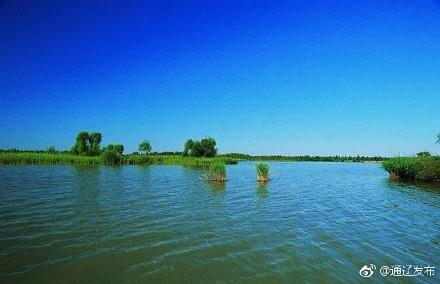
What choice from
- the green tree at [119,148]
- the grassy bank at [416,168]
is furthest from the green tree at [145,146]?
the grassy bank at [416,168]

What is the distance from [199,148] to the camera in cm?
10569

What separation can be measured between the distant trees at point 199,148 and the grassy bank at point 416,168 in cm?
6736

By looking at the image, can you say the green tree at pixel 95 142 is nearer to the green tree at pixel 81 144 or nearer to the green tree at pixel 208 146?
the green tree at pixel 81 144

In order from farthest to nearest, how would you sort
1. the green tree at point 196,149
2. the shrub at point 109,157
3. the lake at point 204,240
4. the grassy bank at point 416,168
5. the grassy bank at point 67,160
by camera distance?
the green tree at point 196,149
the shrub at point 109,157
the grassy bank at point 67,160
the grassy bank at point 416,168
the lake at point 204,240

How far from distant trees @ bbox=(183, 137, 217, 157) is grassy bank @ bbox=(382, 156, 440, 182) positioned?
67360 millimetres

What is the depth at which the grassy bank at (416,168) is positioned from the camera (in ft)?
120

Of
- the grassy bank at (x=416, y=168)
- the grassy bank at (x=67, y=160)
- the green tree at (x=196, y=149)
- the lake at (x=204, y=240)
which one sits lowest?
the lake at (x=204, y=240)

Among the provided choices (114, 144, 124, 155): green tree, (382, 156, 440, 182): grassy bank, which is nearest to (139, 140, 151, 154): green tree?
(114, 144, 124, 155): green tree

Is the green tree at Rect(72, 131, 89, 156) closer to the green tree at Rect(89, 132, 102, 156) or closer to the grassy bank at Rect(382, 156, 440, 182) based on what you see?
the green tree at Rect(89, 132, 102, 156)

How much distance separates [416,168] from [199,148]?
73.1 meters

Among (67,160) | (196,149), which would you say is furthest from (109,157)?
(196,149)

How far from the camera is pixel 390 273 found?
328 inches

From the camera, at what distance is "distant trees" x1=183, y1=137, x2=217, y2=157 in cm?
10538

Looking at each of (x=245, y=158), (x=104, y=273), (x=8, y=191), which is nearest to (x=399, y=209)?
(x=104, y=273)
